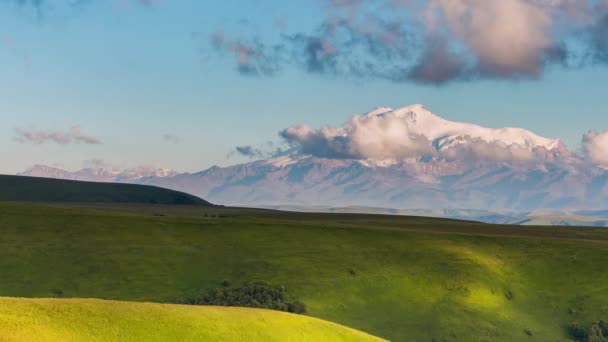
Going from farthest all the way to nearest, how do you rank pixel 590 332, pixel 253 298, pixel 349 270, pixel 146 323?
pixel 349 270 < pixel 253 298 < pixel 590 332 < pixel 146 323

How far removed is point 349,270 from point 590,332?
93.0 ft

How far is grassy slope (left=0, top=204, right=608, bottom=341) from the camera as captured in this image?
266 feet

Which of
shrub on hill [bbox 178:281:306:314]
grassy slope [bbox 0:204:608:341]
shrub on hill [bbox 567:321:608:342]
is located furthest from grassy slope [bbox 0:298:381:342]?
shrub on hill [bbox 567:321:608:342]

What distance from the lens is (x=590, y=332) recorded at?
78438 millimetres

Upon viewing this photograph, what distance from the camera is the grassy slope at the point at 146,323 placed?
104 ft

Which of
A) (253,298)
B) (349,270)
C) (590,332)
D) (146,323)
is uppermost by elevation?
(146,323)

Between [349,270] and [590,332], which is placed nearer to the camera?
[590,332]

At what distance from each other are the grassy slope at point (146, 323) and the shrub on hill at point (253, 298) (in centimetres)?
4090

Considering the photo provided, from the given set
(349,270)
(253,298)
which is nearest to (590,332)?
(349,270)

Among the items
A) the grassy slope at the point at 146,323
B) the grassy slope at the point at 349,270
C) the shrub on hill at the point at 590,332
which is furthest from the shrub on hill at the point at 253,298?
the grassy slope at the point at 146,323

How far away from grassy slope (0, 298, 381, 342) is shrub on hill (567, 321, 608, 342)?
48160mm

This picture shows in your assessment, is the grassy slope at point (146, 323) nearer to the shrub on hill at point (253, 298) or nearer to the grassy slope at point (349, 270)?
the grassy slope at point (349, 270)

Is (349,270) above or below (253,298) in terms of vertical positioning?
above

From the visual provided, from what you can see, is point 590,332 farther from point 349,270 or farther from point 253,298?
point 253,298
